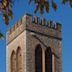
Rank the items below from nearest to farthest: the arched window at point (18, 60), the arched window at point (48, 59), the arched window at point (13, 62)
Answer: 1. the arched window at point (18, 60)
2. the arched window at point (48, 59)
3. the arched window at point (13, 62)

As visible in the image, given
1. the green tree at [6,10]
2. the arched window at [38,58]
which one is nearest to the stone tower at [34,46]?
the arched window at [38,58]

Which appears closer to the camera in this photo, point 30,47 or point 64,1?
point 64,1

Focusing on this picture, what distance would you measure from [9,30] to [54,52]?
166 inches

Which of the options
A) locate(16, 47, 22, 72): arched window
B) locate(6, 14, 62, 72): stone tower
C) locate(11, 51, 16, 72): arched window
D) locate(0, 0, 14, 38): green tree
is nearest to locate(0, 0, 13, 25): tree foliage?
locate(0, 0, 14, 38): green tree

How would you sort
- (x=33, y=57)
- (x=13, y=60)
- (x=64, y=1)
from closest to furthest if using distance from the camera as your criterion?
(x=64, y=1) < (x=33, y=57) < (x=13, y=60)

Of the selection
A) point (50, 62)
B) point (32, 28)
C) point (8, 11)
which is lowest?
point (8, 11)

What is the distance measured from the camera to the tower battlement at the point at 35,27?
86.5 ft

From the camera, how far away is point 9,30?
96.0ft

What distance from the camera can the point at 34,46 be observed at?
84.9 feet

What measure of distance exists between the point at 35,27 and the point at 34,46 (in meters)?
1.42

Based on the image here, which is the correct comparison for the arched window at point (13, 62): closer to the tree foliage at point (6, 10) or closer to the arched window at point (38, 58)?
the arched window at point (38, 58)

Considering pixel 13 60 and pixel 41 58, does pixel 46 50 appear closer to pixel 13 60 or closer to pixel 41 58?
pixel 41 58

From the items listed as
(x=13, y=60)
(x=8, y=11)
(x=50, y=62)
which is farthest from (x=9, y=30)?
(x=8, y=11)

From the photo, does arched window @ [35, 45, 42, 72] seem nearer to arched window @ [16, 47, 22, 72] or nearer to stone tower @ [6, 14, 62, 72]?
stone tower @ [6, 14, 62, 72]
